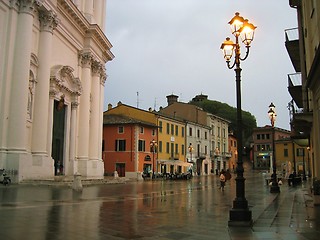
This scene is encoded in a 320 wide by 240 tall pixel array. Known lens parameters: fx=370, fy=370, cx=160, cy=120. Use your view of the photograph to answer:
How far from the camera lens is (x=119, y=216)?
10.4m

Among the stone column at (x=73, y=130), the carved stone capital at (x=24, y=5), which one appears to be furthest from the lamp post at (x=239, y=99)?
the stone column at (x=73, y=130)

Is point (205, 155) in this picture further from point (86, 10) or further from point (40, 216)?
point (40, 216)

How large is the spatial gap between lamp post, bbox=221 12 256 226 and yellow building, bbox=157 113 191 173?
47.2 meters

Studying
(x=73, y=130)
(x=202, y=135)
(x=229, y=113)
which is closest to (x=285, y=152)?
(x=229, y=113)

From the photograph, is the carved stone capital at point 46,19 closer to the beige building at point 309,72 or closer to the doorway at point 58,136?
the doorway at point 58,136

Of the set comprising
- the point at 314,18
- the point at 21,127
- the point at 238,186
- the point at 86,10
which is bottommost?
the point at 238,186

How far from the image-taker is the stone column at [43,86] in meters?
25.3

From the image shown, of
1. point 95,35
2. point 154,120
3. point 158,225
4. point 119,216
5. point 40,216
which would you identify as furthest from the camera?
point 154,120

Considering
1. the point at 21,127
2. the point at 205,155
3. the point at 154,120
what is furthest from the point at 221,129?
the point at 21,127

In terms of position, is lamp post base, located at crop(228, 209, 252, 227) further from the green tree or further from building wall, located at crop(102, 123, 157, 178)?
the green tree

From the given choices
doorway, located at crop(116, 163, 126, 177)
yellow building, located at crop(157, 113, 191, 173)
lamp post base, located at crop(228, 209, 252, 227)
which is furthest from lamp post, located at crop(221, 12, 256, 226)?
yellow building, located at crop(157, 113, 191, 173)

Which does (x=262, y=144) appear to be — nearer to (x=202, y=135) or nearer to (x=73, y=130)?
(x=202, y=135)

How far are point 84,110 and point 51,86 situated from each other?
6.97 m

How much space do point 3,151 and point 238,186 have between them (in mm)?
16413
